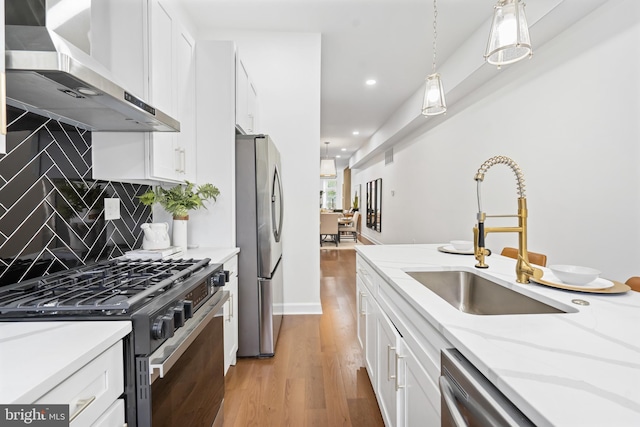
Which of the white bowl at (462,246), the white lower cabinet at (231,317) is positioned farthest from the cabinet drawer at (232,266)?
the white bowl at (462,246)

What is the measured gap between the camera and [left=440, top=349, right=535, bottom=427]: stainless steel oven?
0.58m

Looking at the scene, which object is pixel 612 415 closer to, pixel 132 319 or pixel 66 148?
pixel 132 319

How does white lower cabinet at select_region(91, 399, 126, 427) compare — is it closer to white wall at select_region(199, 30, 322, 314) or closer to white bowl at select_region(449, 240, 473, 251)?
white bowl at select_region(449, 240, 473, 251)

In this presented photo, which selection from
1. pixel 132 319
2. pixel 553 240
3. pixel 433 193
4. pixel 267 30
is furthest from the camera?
pixel 433 193

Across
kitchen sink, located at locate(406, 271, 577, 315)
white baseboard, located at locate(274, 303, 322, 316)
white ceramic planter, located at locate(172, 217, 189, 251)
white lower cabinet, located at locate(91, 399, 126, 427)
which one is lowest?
white baseboard, located at locate(274, 303, 322, 316)

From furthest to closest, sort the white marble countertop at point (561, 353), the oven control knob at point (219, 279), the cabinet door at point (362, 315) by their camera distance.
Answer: the cabinet door at point (362, 315) → the oven control knob at point (219, 279) → the white marble countertop at point (561, 353)

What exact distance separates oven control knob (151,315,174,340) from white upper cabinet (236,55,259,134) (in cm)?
176

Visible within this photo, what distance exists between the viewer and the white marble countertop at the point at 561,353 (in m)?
0.51

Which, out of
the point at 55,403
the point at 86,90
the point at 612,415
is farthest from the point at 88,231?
the point at 612,415

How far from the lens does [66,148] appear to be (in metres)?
1.46

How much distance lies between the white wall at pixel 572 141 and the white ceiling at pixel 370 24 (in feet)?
1.01

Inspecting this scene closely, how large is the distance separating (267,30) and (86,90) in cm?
265

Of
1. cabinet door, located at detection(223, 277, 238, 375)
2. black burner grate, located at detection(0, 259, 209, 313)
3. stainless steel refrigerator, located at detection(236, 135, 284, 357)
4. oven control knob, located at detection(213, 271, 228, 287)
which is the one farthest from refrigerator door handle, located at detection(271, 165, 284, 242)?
black burner grate, located at detection(0, 259, 209, 313)

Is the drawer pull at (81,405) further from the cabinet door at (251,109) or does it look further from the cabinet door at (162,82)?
the cabinet door at (251,109)
